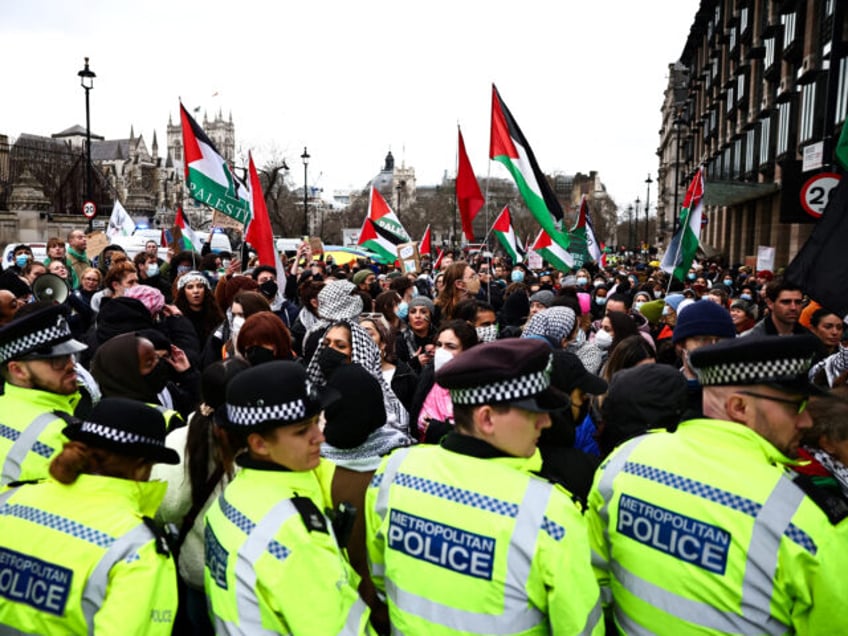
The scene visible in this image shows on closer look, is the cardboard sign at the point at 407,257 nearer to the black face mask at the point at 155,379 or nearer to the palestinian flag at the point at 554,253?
the palestinian flag at the point at 554,253

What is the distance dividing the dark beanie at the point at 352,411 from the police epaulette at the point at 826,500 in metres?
1.66

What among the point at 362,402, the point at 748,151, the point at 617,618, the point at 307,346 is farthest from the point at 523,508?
the point at 748,151

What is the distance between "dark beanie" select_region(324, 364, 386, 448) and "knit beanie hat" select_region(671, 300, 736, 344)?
2.63 metres

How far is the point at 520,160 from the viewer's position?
927 centimetres

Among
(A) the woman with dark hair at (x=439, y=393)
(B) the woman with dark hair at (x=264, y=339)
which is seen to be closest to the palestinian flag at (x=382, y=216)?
(A) the woman with dark hair at (x=439, y=393)

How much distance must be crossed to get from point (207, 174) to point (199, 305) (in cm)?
364

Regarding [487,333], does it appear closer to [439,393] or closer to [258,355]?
[439,393]

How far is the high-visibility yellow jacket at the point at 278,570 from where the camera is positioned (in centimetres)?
219

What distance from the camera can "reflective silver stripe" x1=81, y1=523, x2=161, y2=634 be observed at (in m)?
2.26

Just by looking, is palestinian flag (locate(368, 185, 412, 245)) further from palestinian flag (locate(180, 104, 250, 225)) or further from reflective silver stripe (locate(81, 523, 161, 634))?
reflective silver stripe (locate(81, 523, 161, 634))

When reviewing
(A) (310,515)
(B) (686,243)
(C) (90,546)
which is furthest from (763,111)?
(C) (90,546)

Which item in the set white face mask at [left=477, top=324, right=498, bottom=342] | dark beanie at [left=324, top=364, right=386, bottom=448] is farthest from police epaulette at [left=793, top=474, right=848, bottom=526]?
white face mask at [left=477, top=324, right=498, bottom=342]

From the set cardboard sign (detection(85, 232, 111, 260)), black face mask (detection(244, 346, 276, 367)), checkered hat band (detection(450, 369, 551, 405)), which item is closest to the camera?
checkered hat band (detection(450, 369, 551, 405))

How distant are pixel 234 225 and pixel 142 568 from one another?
13.6 m
